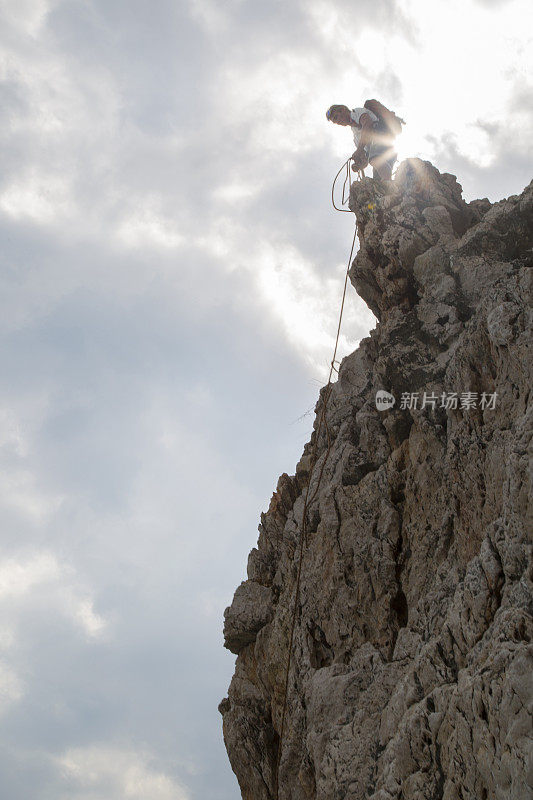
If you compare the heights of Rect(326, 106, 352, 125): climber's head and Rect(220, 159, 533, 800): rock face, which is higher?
Rect(326, 106, 352, 125): climber's head

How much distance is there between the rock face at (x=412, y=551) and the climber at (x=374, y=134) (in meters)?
1.41

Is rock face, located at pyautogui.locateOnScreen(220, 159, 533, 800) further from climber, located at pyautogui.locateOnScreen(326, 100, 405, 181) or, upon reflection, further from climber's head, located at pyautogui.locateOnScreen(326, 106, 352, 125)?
climber's head, located at pyautogui.locateOnScreen(326, 106, 352, 125)

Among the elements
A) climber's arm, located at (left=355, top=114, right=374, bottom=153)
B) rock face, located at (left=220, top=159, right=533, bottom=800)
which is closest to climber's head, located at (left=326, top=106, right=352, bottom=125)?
climber's arm, located at (left=355, top=114, right=374, bottom=153)

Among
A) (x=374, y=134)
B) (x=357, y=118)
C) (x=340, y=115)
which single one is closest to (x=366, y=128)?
(x=374, y=134)

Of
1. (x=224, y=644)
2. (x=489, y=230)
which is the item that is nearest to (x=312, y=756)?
(x=224, y=644)

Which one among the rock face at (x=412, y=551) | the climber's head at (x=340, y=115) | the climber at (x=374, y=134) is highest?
the climber's head at (x=340, y=115)

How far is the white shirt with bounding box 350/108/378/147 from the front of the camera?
49.9 ft

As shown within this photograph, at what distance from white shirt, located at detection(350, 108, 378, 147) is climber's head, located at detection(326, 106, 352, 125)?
0.39 ft

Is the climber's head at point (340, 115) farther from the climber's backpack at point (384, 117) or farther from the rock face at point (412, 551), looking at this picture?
the rock face at point (412, 551)

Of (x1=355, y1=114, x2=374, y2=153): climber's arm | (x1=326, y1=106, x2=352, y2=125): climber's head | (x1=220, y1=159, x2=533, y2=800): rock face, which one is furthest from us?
(x1=326, y1=106, x2=352, y2=125): climber's head

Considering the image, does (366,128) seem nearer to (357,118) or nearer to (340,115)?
(357,118)

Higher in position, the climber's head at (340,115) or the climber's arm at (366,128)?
the climber's head at (340,115)

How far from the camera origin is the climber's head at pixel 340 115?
51.4 feet

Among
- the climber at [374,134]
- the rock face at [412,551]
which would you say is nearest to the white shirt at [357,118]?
the climber at [374,134]
